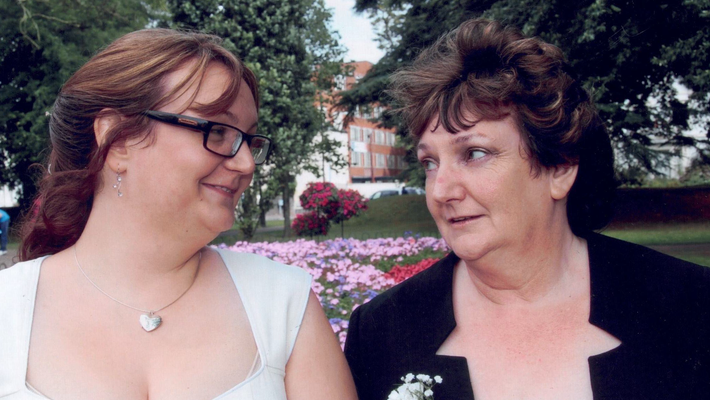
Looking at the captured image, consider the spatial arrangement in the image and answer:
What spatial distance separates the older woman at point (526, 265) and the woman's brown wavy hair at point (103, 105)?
0.67 m

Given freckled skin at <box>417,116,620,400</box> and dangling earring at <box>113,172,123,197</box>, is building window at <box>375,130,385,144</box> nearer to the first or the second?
freckled skin at <box>417,116,620,400</box>

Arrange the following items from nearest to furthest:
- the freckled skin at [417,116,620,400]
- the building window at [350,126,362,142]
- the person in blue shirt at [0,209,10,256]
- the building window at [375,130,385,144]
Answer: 1. the freckled skin at [417,116,620,400]
2. the person in blue shirt at [0,209,10,256]
3. the building window at [350,126,362,142]
4. the building window at [375,130,385,144]

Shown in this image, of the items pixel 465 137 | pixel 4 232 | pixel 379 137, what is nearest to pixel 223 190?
pixel 465 137

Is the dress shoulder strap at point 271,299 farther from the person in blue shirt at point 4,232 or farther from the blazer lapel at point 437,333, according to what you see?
the person in blue shirt at point 4,232

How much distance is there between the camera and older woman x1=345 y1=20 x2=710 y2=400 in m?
1.73

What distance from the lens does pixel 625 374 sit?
168 cm

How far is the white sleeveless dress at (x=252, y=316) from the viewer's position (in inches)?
58.9

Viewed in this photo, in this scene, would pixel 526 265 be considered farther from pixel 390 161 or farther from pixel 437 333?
pixel 390 161

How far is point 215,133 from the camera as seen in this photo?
1.63m

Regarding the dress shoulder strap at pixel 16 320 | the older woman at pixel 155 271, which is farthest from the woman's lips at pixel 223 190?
the dress shoulder strap at pixel 16 320

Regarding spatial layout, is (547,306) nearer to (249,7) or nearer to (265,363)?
(265,363)

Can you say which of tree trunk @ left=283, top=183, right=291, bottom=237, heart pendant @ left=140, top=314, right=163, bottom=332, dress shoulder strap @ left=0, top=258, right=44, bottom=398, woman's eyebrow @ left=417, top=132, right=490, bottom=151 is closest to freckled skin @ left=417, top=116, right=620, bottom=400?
woman's eyebrow @ left=417, top=132, right=490, bottom=151

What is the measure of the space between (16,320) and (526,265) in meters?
1.46

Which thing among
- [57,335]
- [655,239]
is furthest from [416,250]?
[57,335]
